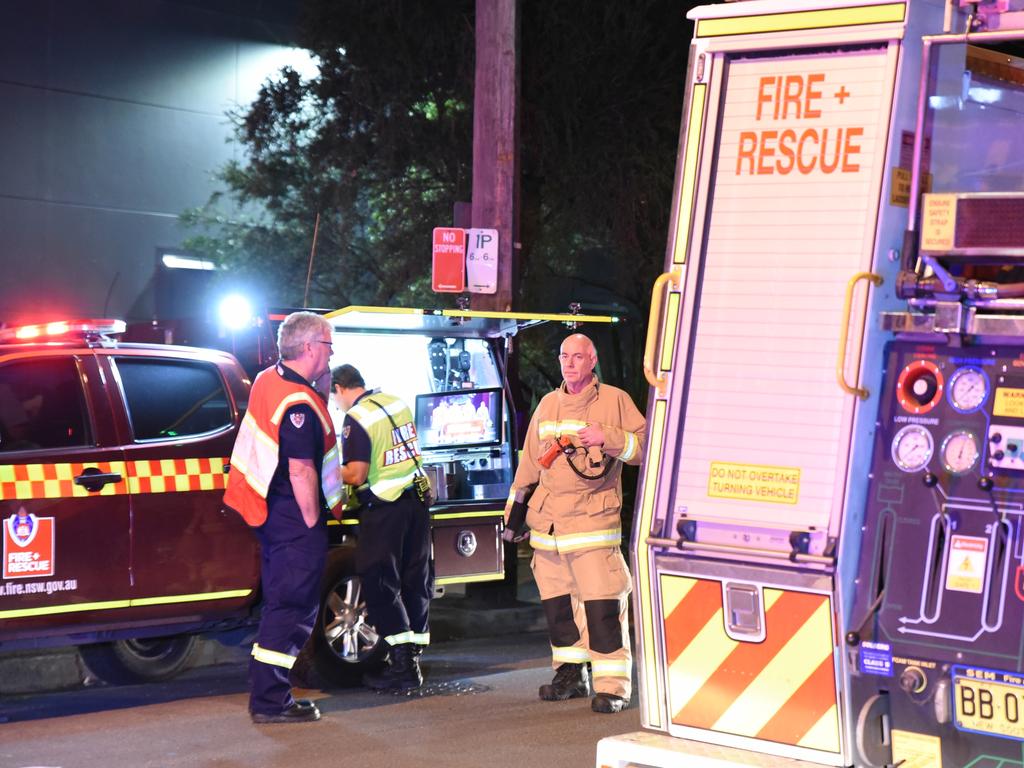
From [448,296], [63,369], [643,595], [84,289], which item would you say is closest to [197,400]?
[63,369]

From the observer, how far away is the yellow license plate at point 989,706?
414 cm

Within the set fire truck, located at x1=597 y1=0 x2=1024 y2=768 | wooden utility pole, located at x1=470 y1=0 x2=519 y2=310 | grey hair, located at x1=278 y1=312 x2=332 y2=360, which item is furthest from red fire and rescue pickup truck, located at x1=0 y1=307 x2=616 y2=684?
fire truck, located at x1=597 y1=0 x2=1024 y2=768

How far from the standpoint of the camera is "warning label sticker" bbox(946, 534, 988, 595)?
13.9 ft

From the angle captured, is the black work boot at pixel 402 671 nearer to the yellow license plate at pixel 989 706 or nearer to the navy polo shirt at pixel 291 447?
the navy polo shirt at pixel 291 447

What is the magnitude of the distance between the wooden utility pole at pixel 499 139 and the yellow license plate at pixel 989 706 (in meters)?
7.26

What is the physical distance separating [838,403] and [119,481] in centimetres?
457

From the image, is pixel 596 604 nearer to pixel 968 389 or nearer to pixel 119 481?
pixel 119 481

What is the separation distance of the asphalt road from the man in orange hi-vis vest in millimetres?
255

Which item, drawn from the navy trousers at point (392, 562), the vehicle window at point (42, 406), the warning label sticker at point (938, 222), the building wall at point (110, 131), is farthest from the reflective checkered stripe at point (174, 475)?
the building wall at point (110, 131)

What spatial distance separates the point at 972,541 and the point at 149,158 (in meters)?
16.8

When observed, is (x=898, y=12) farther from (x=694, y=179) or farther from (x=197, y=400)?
(x=197, y=400)

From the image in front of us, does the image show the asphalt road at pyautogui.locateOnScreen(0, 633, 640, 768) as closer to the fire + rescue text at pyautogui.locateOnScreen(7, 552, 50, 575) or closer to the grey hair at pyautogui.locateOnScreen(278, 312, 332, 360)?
the fire + rescue text at pyautogui.locateOnScreen(7, 552, 50, 575)

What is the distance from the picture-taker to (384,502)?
856 cm

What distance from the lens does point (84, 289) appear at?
18859mm
